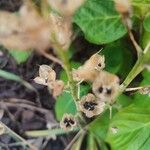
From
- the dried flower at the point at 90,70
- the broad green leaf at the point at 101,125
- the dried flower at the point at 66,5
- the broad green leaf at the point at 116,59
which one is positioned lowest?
the broad green leaf at the point at 101,125

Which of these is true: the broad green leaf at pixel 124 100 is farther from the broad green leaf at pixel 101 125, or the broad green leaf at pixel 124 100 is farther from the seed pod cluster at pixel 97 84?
the seed pod cluster at pixel 97 84

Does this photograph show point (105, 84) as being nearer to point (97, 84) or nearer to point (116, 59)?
point (97, 84)

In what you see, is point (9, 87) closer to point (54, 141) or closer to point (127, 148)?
point (54, 141)

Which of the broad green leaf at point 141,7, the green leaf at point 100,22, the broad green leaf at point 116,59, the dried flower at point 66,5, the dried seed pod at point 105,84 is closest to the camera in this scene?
the dried flower at point 66,5

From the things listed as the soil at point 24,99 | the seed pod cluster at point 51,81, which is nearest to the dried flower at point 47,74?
the seed pod cluster at point 51,81

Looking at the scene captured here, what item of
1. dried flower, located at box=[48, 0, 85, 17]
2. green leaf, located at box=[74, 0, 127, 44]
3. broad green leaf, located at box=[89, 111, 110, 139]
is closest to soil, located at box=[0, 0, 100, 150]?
broad green leaf, located at box=[89, 111, 110, 139]

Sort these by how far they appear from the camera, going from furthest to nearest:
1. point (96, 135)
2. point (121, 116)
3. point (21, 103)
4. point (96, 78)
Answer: point (21, 103)
point (96, 135)
point (121, 116)
point (96, 78)

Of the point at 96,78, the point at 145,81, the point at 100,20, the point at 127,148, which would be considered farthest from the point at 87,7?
the point at 96,78
